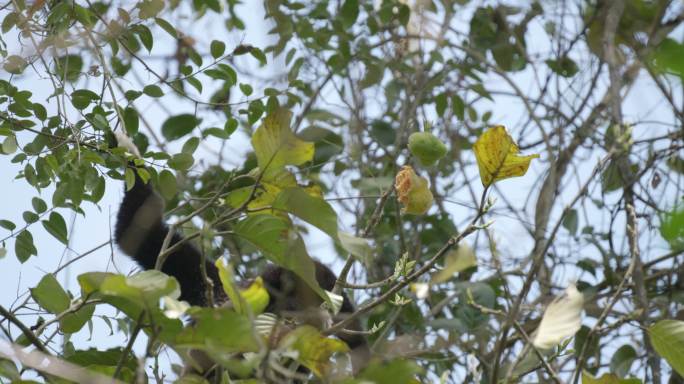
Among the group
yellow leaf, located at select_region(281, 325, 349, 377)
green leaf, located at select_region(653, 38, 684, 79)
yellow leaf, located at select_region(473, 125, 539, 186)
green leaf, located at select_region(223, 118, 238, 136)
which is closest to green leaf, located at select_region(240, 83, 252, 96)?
green leaf, located at select_region(223, 118, 238, 136)

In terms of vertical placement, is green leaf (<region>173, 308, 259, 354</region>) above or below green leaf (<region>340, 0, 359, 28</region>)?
below

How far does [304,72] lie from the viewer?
3.52m

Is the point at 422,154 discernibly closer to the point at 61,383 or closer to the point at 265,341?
the point at 265,341

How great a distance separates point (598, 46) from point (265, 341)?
2.80 m

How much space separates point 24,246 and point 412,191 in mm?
906

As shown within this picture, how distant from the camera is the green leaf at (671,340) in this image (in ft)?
4.86

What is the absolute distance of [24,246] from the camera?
195 centimetres

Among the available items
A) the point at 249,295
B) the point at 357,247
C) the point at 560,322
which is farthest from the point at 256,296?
the point at 560,322

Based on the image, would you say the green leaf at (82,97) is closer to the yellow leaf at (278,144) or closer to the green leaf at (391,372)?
the yellow leaf at (278,144)

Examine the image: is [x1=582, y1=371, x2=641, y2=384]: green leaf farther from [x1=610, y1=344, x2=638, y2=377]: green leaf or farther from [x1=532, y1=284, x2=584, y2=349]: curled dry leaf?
[x1=610, y1=344, x2=638, y2=377]: green leaf

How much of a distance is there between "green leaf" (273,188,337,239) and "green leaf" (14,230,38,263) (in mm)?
740

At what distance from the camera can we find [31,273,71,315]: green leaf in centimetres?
152

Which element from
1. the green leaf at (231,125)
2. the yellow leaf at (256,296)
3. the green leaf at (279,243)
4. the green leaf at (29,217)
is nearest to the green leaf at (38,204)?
the green leaf at (29,217)

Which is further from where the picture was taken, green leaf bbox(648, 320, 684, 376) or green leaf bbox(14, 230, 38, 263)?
green leaf bbox(14, 230, 38, 263)
